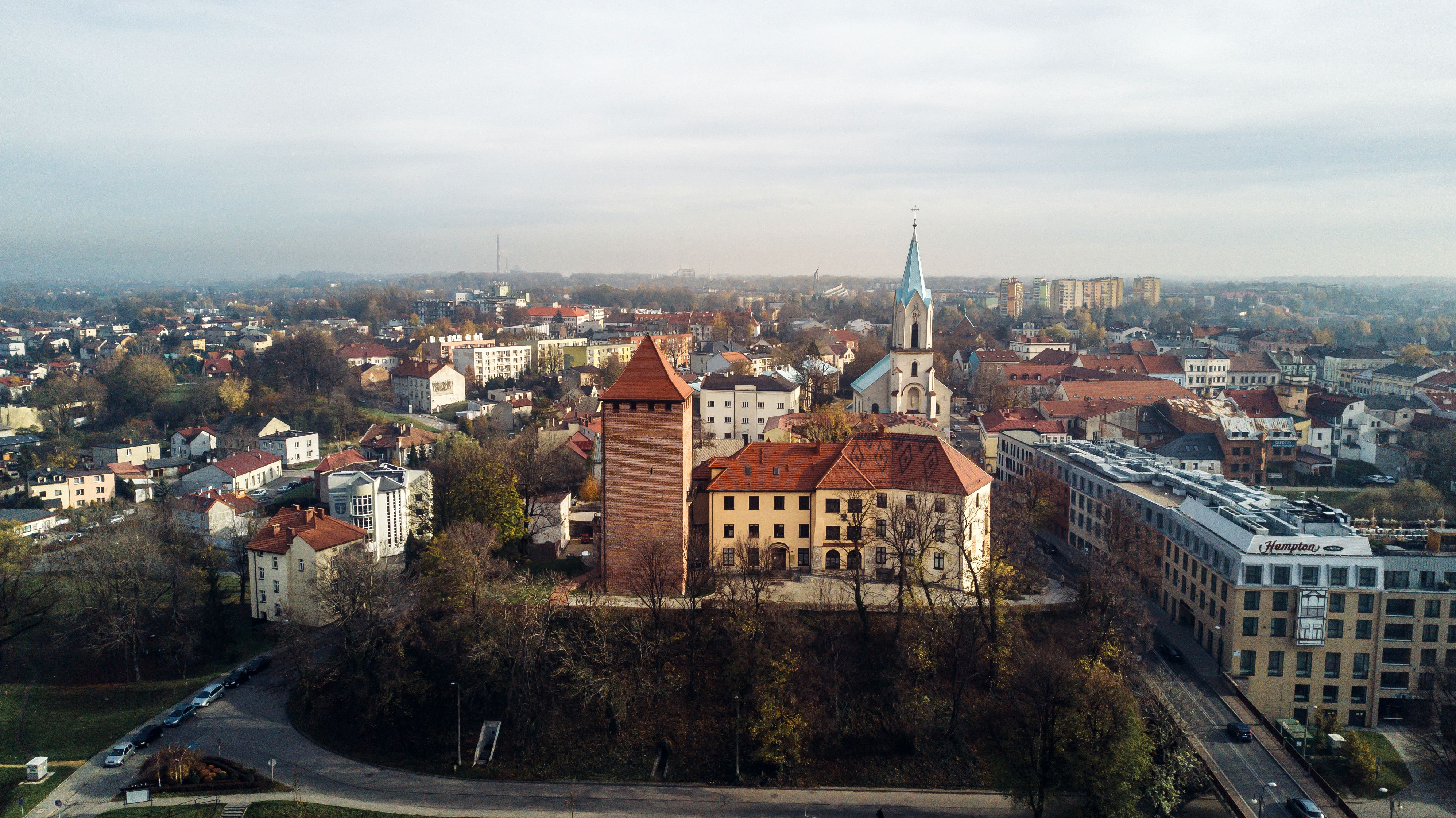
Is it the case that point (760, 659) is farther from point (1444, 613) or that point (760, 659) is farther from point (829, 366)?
point (829, 366)

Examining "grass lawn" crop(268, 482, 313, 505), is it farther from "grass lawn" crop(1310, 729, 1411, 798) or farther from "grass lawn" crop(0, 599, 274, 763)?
"grass lawn" crop(1310, 729, 1411, 798)

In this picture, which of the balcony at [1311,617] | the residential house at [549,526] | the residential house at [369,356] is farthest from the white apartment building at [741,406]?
the residential house at [369,356]

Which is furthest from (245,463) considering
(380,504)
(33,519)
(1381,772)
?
(1381,772)

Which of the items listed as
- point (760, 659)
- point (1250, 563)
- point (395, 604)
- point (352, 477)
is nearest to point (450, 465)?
point (352, 477)

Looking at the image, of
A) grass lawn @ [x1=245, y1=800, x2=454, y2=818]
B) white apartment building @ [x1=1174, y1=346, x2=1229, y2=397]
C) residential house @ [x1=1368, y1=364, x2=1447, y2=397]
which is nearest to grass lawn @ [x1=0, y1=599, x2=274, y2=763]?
grass lawn @ [x1=245, y1=800, x2=454, y2=818]

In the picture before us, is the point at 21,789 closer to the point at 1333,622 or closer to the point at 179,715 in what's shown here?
the point at 179,715

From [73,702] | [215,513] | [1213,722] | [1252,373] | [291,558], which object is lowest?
[73,702]
